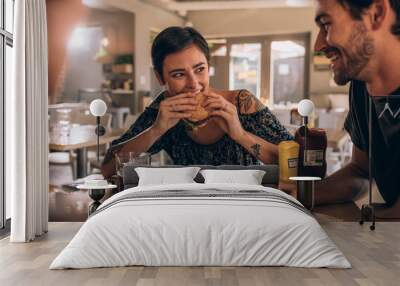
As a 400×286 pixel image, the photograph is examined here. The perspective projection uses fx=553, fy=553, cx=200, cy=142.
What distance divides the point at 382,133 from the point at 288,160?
3.28 ft

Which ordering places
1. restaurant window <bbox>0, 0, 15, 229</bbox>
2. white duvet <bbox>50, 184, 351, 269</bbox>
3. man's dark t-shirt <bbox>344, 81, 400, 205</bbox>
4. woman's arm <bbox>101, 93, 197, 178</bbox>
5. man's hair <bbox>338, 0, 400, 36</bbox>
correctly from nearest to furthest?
white duvet <bbox>50, 184, 351, 269</bbox>, restaurant window <bbox>0, 0, 15, 229</bbox>, man's hair <bbox>338, 0, 400, 36</bbox>, man's dark t-shirt <bbox>344, 81, 400, 205</bbox>, woman's arm <bbox>101, 93, 197, 178</bbox>

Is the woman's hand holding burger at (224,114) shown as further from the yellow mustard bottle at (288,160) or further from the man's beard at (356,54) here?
the man's beard at (356,54)

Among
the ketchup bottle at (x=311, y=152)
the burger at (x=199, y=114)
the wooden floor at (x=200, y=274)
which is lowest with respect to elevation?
the wooden floor at (x=200, y=274)

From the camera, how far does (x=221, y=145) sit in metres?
5.84

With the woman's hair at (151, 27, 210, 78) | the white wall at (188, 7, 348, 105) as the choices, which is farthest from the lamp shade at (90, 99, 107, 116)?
the white wall at (188, 7, 348, 105)

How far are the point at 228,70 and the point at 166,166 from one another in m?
1.25

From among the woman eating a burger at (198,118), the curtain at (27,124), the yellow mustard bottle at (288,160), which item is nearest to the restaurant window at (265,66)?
the woman eating a burger at (198,118)

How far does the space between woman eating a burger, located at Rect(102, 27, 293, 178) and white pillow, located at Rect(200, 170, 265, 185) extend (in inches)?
11.9

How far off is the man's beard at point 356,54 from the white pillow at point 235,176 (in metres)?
1.34

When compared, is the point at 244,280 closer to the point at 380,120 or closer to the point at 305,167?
the point at 305,167

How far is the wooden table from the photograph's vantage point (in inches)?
238

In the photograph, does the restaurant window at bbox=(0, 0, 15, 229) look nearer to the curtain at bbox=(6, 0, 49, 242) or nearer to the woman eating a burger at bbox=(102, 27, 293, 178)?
the curtain at bbox=(6, 0, 49, 242)

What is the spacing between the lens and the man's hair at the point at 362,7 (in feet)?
18.0

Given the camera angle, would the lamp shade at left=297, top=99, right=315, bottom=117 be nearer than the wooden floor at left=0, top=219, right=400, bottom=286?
No
